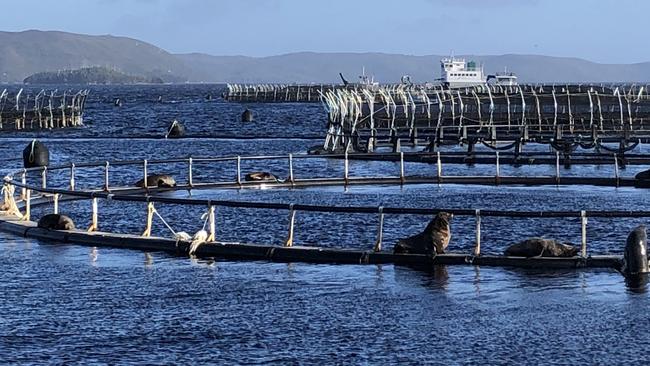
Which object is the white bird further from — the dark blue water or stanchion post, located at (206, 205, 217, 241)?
the dark blue water

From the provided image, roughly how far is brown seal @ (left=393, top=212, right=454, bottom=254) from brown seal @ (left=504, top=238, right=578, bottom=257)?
146 cm

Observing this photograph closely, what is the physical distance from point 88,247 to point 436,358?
14.9 m

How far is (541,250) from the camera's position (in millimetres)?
26969

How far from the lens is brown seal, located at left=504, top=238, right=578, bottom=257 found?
2694 cm

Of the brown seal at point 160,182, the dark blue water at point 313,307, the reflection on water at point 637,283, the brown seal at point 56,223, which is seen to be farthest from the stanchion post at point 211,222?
the brown seal at point 160,182

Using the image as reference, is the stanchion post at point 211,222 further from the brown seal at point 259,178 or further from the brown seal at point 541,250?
the brown seal at point 259,178

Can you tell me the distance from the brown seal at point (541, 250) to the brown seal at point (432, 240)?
57.6 inches

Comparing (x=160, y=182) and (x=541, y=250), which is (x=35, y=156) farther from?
(x=541, y=250)

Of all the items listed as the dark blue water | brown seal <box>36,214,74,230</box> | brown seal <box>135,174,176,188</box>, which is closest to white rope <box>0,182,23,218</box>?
the dark blue water

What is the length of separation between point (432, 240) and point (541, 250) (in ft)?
A: 7.75

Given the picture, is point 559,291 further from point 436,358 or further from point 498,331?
point 436,358

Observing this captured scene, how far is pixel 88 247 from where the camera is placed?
3103 centimetres

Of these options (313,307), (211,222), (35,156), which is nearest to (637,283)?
(313,307)

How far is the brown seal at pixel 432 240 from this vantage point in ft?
90.2
